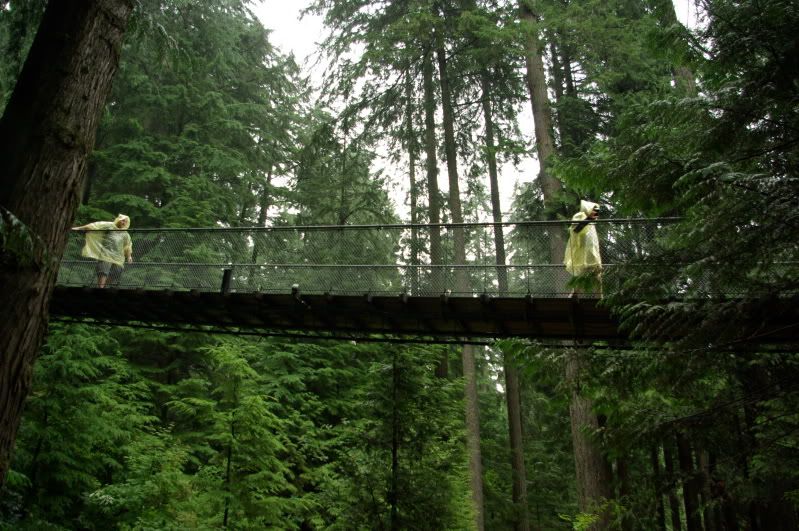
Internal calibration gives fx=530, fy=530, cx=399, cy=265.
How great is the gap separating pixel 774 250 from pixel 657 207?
29.7 inches

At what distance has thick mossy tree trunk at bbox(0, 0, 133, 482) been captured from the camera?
2428mm

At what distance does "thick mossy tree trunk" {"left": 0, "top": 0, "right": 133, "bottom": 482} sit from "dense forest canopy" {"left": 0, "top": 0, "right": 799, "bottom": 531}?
105cm

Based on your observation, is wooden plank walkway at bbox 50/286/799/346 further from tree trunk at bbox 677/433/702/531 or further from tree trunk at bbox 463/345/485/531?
tree trunk at bbox 677/433/702/531

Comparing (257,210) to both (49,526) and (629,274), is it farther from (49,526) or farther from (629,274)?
(629,274)

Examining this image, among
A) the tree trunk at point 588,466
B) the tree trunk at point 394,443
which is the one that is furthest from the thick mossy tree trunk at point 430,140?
the tree trunk at point 394,443

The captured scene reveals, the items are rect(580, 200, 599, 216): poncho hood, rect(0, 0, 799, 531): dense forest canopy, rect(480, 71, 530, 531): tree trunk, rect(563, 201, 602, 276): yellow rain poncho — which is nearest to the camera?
rect(0, 0, 799, 531): dense forest canopy

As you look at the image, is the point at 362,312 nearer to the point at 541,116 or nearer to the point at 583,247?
the point at 583,247

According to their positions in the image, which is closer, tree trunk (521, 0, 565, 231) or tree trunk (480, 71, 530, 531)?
tree trunk (521, 0, 565, 231)

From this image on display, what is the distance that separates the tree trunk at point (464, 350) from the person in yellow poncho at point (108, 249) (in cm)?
418

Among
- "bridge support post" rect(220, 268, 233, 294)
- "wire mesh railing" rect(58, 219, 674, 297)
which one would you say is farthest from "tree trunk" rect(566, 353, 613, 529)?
"bridge support post" rect(220, 268, 233, 294)

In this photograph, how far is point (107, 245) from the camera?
6.59 meters

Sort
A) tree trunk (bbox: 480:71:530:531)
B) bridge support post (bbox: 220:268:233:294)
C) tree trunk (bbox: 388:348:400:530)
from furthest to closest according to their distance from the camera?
tree trunk (bbox: 480:71:530:531) < bridge support post (bbox: 220:268:233:294) < tree trunk (bbox: 388:348:400:530)

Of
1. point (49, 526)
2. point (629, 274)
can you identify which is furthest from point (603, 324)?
point (49, 526)

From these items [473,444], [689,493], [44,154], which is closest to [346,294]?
[44,154]
